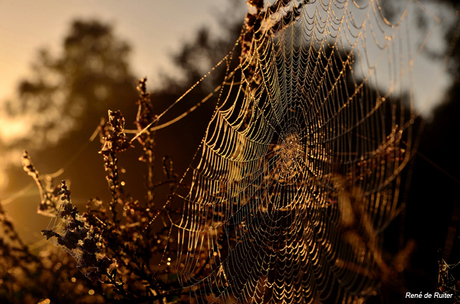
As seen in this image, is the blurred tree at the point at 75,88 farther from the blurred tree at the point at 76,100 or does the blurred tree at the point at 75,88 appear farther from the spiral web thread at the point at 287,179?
the spiral web thread at the point at 287,179

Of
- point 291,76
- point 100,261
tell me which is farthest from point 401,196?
point 100,261

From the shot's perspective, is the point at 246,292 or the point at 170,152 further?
the point at 170,152

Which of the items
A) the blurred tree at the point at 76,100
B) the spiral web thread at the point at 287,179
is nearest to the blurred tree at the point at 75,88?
the blurred tree at the point at 76,100

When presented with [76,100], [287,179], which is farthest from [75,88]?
[287,179]

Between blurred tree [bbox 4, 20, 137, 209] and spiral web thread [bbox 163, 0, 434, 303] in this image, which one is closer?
spiral web thread [bbox 163, 0, 434, 303]

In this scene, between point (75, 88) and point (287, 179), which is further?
point (75, 88)

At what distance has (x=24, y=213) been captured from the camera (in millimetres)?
5418

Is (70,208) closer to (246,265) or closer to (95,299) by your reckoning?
(95,299)

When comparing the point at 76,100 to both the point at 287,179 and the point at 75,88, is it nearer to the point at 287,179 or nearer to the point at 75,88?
the point at 75,88

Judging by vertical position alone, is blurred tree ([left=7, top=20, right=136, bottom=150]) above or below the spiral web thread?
above

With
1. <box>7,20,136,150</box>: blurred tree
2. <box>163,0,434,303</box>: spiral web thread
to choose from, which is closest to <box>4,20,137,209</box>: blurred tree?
<box>7,20,136,150</box>: blurred tree

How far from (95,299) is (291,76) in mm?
2259

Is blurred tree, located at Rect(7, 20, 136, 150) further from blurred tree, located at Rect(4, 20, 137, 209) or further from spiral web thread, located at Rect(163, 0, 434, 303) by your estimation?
spiral web thread, located at Rect(163, 0, 434, 303)

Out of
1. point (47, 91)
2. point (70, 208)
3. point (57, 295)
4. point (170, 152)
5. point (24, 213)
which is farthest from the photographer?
point (47, 91)
